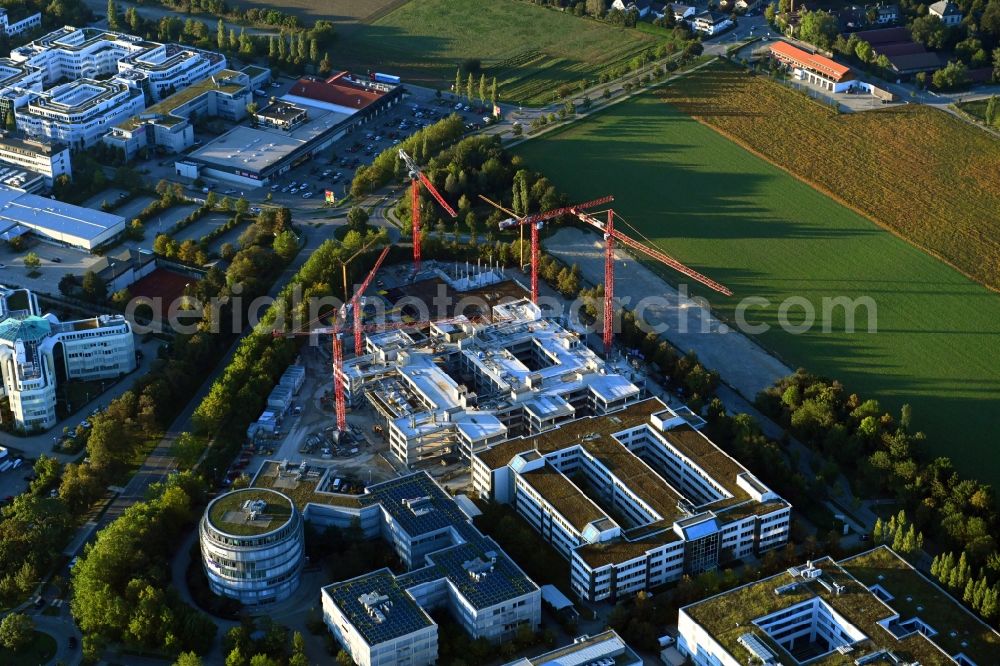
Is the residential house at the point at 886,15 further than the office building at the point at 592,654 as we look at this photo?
Yes

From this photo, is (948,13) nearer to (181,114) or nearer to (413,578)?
(181,114)

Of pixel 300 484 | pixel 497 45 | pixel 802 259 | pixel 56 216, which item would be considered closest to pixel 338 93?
pixel 497 45

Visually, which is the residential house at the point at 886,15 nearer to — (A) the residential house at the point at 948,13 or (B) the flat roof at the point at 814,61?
(A) the residential house at the point at 948,13

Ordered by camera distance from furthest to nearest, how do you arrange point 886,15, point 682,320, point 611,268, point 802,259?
point 886,15, point 802,259, point 682,320, point 611,268

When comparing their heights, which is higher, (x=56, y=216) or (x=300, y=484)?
(x=300, y=484)

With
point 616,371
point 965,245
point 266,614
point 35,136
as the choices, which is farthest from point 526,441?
point 35,136

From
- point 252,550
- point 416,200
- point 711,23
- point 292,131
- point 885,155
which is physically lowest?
point 292,131

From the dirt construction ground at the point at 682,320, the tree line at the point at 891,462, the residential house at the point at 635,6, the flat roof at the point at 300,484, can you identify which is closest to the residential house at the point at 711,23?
the residential house at the point at 635,6
